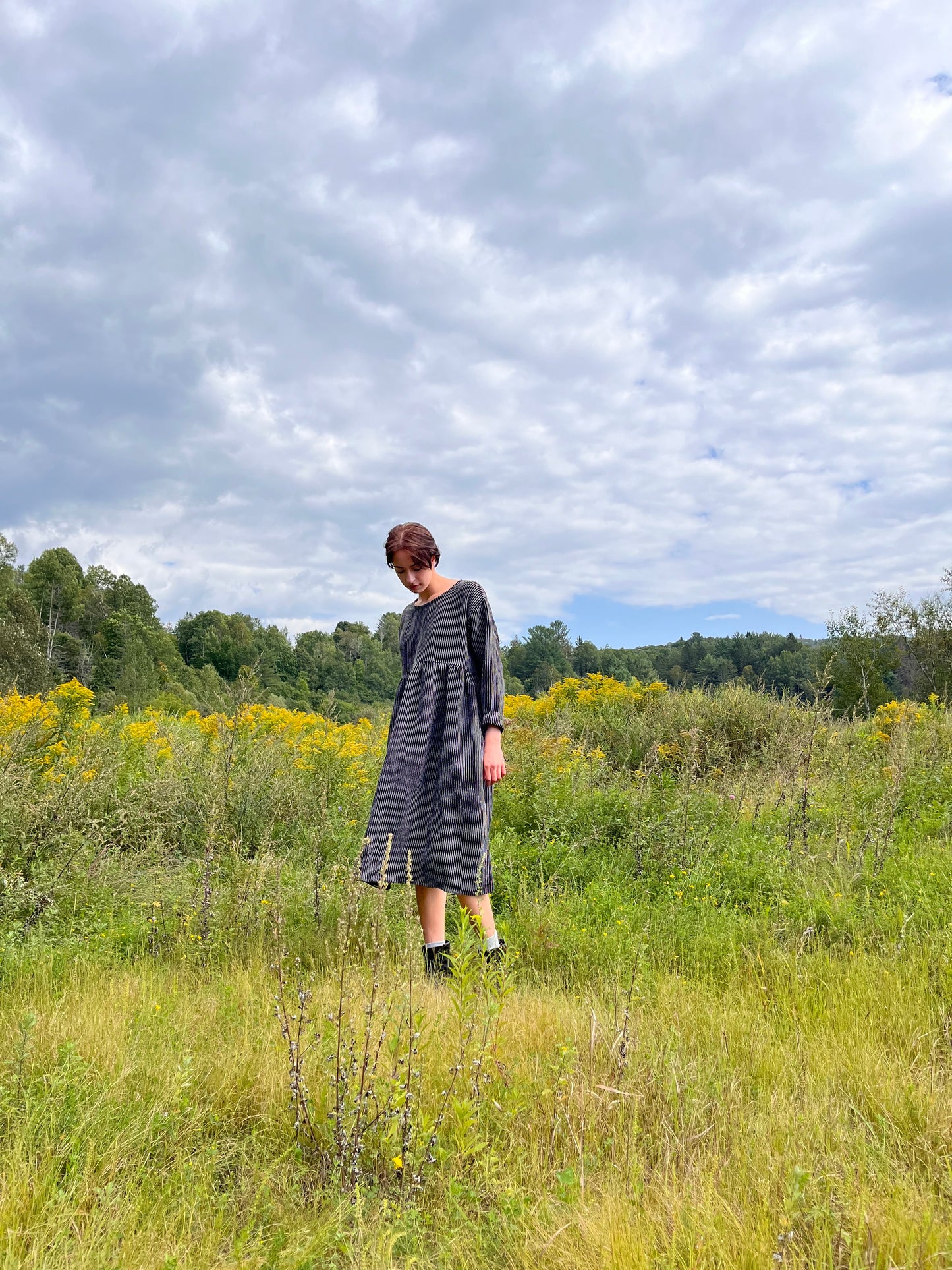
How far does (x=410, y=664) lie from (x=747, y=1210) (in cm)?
241

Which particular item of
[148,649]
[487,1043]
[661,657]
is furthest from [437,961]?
[148,649]

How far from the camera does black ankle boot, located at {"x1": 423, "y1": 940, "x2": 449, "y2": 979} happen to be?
9.73 ft

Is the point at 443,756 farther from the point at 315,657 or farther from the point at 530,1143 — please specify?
the point at 315,657

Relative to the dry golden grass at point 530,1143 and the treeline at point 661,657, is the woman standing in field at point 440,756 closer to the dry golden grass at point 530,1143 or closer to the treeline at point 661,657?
the dry golden grass at point 530,1143

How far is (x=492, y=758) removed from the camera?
3.17 metres

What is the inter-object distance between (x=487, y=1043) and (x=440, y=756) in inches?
49.6

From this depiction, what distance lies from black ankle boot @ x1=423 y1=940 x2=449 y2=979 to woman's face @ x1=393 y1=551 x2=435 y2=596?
1.54 m

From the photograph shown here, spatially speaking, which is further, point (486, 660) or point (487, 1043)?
point (486, 660)

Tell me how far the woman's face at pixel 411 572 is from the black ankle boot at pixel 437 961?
1.54m

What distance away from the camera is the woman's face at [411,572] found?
3355mm

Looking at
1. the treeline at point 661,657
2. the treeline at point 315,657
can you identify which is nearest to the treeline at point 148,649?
the treeline at point 315,657

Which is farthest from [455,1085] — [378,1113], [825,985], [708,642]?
[708,642]

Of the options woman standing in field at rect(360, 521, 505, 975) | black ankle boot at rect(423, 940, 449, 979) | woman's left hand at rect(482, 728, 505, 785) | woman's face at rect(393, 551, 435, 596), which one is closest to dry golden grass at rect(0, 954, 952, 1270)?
black ankle boot at rect(423, 940, 449, 979)

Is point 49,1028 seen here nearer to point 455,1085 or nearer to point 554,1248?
point 455,1085
